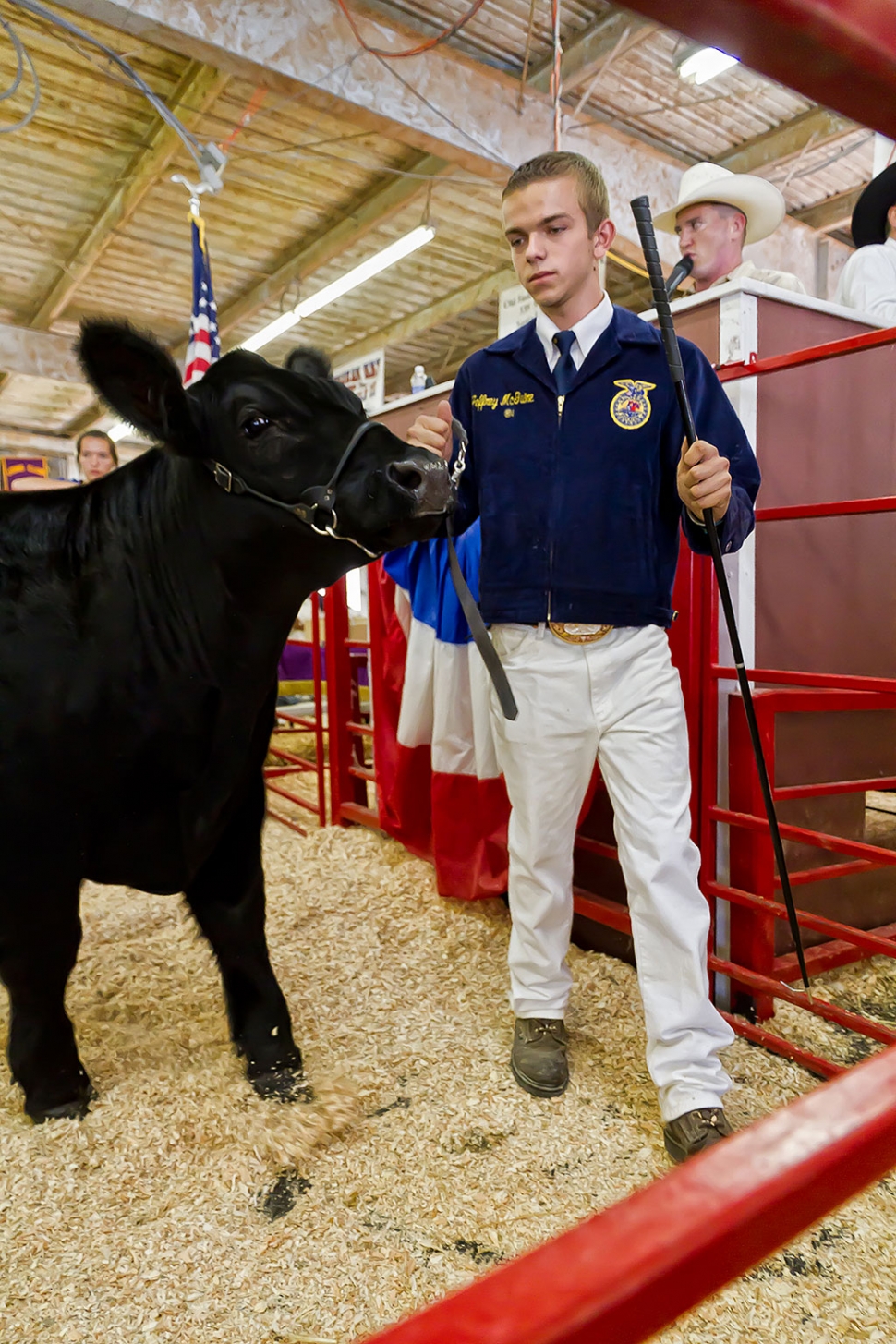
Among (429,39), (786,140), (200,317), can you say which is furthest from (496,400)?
(786,140)

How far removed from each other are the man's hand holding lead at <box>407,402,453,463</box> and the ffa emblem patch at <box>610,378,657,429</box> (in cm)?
35

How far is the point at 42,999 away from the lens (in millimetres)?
1764

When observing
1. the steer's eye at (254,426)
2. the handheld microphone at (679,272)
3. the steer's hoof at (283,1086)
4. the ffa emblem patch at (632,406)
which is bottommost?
the steer's hoof at (283,1086)

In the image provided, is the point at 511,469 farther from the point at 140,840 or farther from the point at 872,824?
the point at 872,824

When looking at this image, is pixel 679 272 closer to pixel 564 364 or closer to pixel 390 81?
pixel 564 364

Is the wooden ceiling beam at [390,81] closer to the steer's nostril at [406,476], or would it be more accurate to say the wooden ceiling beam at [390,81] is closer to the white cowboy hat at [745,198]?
the white cowboy hat at [745,198]

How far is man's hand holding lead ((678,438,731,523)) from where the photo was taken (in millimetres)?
1454

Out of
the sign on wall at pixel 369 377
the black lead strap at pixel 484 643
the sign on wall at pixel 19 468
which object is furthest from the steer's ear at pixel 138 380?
the sign on wall at pixel 369 377

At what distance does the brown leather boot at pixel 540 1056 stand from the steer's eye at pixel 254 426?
4.79 ft

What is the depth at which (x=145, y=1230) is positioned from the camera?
1.50 meters

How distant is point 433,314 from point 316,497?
28.1 ft

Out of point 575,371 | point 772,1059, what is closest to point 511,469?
point 575,371

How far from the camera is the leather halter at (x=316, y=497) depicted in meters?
1.55

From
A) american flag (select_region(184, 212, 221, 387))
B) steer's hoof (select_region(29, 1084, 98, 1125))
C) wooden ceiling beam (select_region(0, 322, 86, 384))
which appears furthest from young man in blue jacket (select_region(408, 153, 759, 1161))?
wooden ceiling beam (select_region(0, 322, 86, 384))
